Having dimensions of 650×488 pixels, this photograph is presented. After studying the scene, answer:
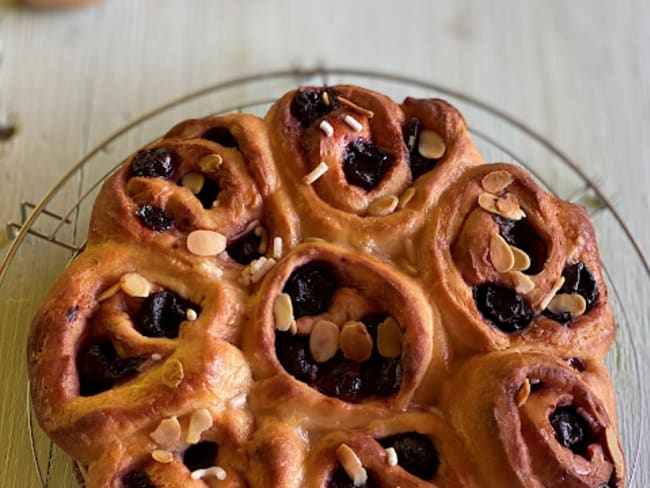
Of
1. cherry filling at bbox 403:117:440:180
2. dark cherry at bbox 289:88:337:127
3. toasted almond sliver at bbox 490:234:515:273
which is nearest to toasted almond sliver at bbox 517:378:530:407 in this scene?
toasted almond sliver at bbox 490:234:515:273

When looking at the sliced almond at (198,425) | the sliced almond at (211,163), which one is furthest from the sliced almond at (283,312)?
the sliced almond at (211,163)

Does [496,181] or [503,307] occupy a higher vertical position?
[496,181]

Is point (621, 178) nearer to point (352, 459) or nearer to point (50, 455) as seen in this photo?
point (352, 459)

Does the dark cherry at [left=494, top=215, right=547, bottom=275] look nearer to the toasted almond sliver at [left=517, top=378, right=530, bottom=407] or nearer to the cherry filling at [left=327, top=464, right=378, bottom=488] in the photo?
the toasted almond sliver at [left=517, top=378, right=530, bottom=407]

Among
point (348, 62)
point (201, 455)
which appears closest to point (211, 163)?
point (201, 455)

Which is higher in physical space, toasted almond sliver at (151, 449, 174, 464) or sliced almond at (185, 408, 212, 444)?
sliced almond at (185, 408, 212, 444)

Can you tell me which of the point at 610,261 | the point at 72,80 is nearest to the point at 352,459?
the point at 610,261

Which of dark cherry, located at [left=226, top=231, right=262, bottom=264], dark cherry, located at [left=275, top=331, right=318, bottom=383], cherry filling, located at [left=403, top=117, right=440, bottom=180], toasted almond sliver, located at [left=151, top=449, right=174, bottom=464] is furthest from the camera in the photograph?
cherry filling, located at [left=403, top=117, right=440, bottom=180]

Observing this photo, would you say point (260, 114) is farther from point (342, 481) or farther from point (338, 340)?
point (342, 481)
